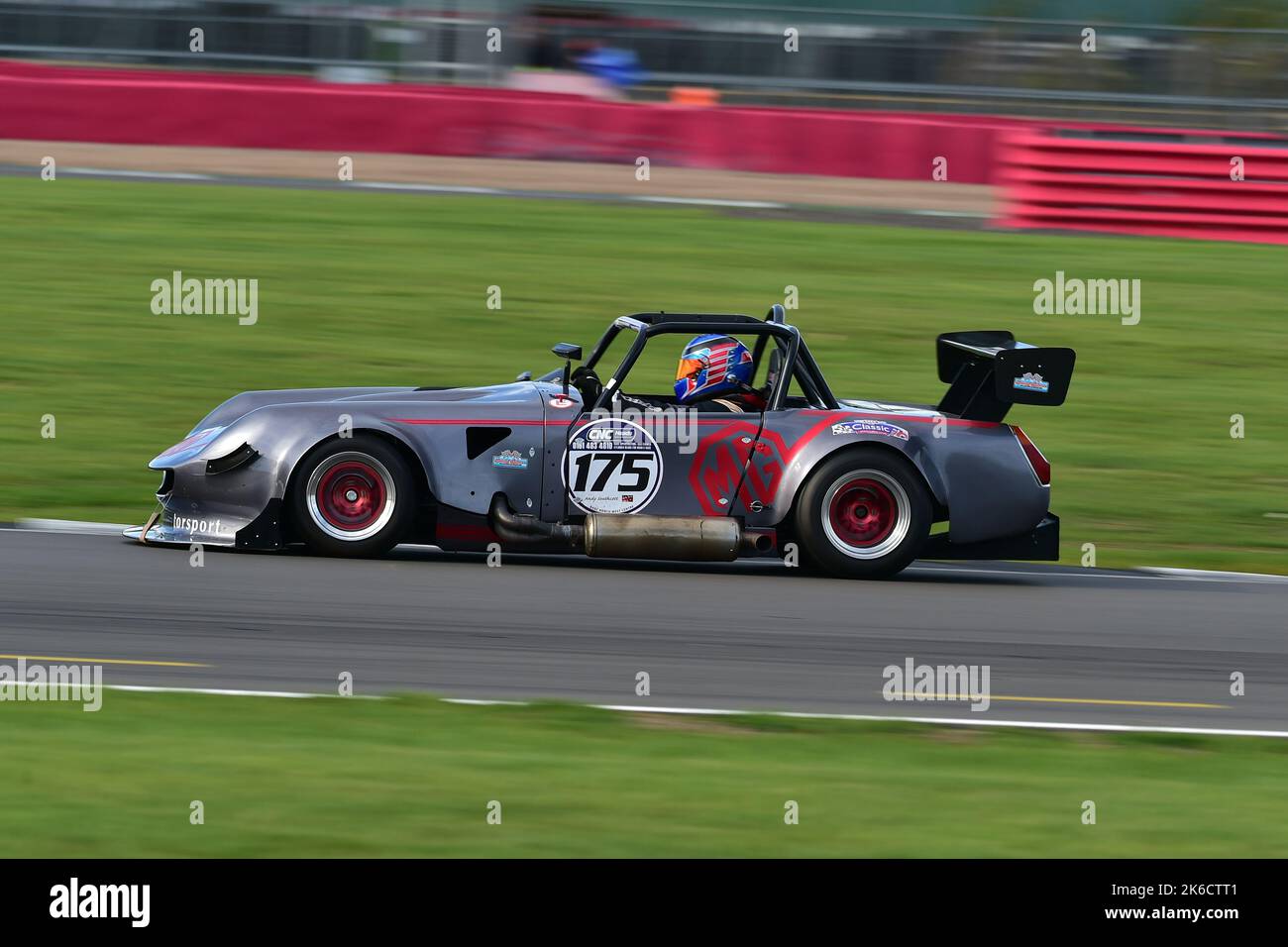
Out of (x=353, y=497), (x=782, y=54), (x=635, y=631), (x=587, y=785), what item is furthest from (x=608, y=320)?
(x=587, y=785)

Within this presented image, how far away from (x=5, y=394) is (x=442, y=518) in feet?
17.6

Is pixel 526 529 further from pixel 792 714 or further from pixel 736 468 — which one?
pixel 792 714

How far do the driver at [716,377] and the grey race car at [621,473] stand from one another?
86 mm

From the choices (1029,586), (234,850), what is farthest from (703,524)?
(234,850)

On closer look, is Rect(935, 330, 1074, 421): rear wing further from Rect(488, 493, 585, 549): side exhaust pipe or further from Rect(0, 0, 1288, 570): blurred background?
Rect(488, 493, 585, 549): side exhaust pipe

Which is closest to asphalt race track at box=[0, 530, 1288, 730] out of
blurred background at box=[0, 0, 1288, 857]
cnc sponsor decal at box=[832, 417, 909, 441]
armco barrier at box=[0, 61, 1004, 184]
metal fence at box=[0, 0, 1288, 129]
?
blurred background at box=[0, 0, 1288, 857]

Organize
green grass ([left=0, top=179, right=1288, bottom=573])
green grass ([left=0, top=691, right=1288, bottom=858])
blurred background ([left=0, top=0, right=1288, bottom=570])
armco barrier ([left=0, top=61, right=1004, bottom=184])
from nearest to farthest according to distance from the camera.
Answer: green grass ([left=0, top=691, right=1288, bottom=858]) < green grass ([left=0, top=179, right=1288, bottom=573]) < blurred background ([left=0, top=0, right=1288, bottom=570]) < armco barrier ([left=0, top=61, right=1004, bottom=184])

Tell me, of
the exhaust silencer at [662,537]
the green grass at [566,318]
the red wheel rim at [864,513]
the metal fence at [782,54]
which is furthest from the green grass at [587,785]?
the metal fence at [782,54]

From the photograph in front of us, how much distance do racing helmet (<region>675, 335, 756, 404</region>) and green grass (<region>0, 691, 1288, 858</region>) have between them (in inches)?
120

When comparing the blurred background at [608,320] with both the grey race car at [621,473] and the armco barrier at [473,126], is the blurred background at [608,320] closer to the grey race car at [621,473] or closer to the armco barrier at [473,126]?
the armco barrier at [473,126]

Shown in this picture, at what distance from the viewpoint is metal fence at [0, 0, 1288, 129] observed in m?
23.5

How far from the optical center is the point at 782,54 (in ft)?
78.0

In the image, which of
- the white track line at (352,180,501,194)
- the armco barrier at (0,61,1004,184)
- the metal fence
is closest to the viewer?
the white track line at (352,180,501,194)

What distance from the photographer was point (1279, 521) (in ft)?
39.3
